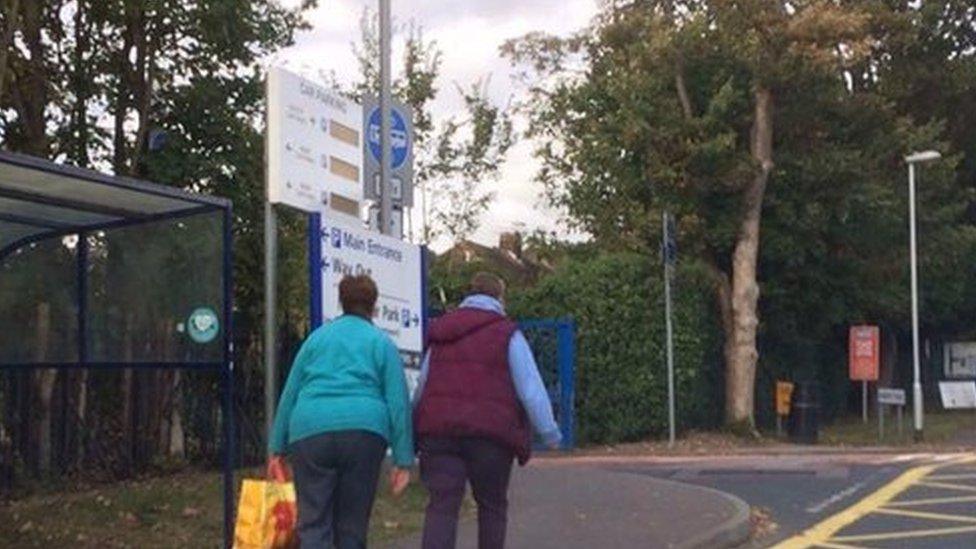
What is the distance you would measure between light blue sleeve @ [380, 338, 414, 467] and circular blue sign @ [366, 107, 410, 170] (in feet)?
20.7

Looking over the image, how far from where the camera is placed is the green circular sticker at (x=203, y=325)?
1058 centimetres

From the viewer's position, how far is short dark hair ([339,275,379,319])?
28.5 feet

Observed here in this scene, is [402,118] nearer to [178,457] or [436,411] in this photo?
[178,457]

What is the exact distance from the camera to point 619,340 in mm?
30969

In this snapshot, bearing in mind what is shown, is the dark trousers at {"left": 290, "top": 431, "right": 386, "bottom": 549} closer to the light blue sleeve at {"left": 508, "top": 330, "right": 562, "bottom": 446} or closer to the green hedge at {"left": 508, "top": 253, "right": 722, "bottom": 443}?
the light blue sleeve at {"left": 508, "top": 330, "right": 562, "bottom": 446}

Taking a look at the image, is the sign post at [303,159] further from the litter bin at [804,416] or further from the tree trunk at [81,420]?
the litter bin at [804,416]

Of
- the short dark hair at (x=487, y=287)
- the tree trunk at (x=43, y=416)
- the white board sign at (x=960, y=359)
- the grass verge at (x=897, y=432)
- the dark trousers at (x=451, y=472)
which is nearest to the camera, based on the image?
the dark trousers at (x=451, y=472)

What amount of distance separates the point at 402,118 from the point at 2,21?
157 inches

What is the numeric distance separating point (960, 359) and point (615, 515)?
37047 mm

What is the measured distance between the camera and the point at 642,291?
3125 centimetres

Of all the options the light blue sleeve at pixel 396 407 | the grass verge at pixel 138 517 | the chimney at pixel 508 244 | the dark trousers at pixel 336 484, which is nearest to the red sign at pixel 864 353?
the chimney at pixel 508 244

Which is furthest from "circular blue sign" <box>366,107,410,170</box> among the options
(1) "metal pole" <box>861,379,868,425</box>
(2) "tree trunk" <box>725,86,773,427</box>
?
(1) "metal pole" <box>861,379,868,425</box>

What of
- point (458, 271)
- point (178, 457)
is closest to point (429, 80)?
point (458, 271)

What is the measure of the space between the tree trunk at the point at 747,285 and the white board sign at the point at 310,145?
67.1ft
